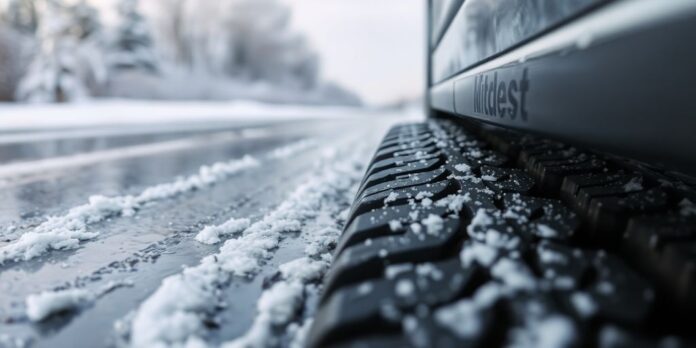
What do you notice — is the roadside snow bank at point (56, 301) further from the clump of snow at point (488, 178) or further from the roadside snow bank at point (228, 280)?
the clump of snow at point (488, 178)

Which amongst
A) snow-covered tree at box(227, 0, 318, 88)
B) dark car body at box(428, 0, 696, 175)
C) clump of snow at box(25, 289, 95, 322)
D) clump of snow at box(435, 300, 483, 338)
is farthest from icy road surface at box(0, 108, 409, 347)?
snow-covered tree at box(227, 0, 318, 88)

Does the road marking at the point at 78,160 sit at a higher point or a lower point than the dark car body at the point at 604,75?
lower

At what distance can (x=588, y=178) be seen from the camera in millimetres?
964

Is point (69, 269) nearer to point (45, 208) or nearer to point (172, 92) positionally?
point (45, 208)

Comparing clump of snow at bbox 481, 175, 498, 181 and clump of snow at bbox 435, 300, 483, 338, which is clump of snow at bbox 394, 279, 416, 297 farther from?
clump of snow at bbox 481, 175, 498, 181

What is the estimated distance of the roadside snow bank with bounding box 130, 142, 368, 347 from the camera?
0.74 meters

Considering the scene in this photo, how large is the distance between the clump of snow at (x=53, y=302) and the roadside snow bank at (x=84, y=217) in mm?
352

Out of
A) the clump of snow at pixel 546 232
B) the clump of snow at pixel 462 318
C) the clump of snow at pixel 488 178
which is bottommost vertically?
the clump of snow at pixel 462 318

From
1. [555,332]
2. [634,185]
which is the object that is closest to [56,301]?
[555,332]

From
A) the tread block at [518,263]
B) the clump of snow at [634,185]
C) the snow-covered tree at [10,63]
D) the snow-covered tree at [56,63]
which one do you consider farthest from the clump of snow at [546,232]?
the snow-covered tree at [10,63]

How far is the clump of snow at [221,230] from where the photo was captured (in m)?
1.28

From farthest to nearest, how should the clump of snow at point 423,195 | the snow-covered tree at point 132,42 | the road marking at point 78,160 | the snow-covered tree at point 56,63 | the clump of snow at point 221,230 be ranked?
the snow-covered tree at point 132,42
the snow-covered tree at point 56,63
the road marking at point 78,160
the clump of snow at point 221,230
the clump of snow at point 423,195

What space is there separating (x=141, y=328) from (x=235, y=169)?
6.37ft

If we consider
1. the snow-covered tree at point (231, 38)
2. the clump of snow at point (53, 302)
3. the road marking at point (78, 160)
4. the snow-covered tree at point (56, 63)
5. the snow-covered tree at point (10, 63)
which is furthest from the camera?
the snow-covered tree at point (231, 38)
